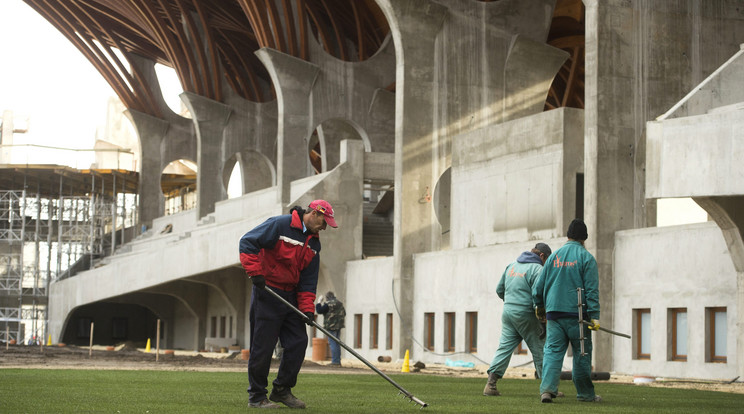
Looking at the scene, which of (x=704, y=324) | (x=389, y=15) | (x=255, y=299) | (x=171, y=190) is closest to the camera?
(x=255, y=299)

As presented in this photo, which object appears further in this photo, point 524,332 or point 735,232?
point 735,232

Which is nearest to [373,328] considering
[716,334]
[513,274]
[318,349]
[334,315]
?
[318,349]

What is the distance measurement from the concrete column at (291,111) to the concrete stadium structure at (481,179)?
0.24ft

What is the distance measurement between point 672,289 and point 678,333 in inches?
34.4

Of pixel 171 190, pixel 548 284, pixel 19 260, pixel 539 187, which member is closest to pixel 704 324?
pixel 539 187

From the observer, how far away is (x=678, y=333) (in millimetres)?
21531

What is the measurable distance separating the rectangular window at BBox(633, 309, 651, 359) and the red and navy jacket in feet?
46.6

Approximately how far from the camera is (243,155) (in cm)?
5534

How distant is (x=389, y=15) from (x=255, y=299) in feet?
76.7

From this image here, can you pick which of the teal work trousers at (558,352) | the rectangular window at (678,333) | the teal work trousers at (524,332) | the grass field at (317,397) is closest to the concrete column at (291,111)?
the rectangular window at (678,333)

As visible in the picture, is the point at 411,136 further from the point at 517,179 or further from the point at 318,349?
the point at 318,349

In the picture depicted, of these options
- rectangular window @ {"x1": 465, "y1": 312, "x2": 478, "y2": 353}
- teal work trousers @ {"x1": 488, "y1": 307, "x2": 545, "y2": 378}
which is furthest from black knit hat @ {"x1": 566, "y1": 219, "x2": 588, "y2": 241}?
rectangular window @ {"x1": 465, "y1": 312, "x2": 478, "y2": 353}

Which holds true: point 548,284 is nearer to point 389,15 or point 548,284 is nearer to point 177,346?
point 389,15

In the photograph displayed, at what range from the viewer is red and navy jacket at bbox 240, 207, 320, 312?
370 inches
